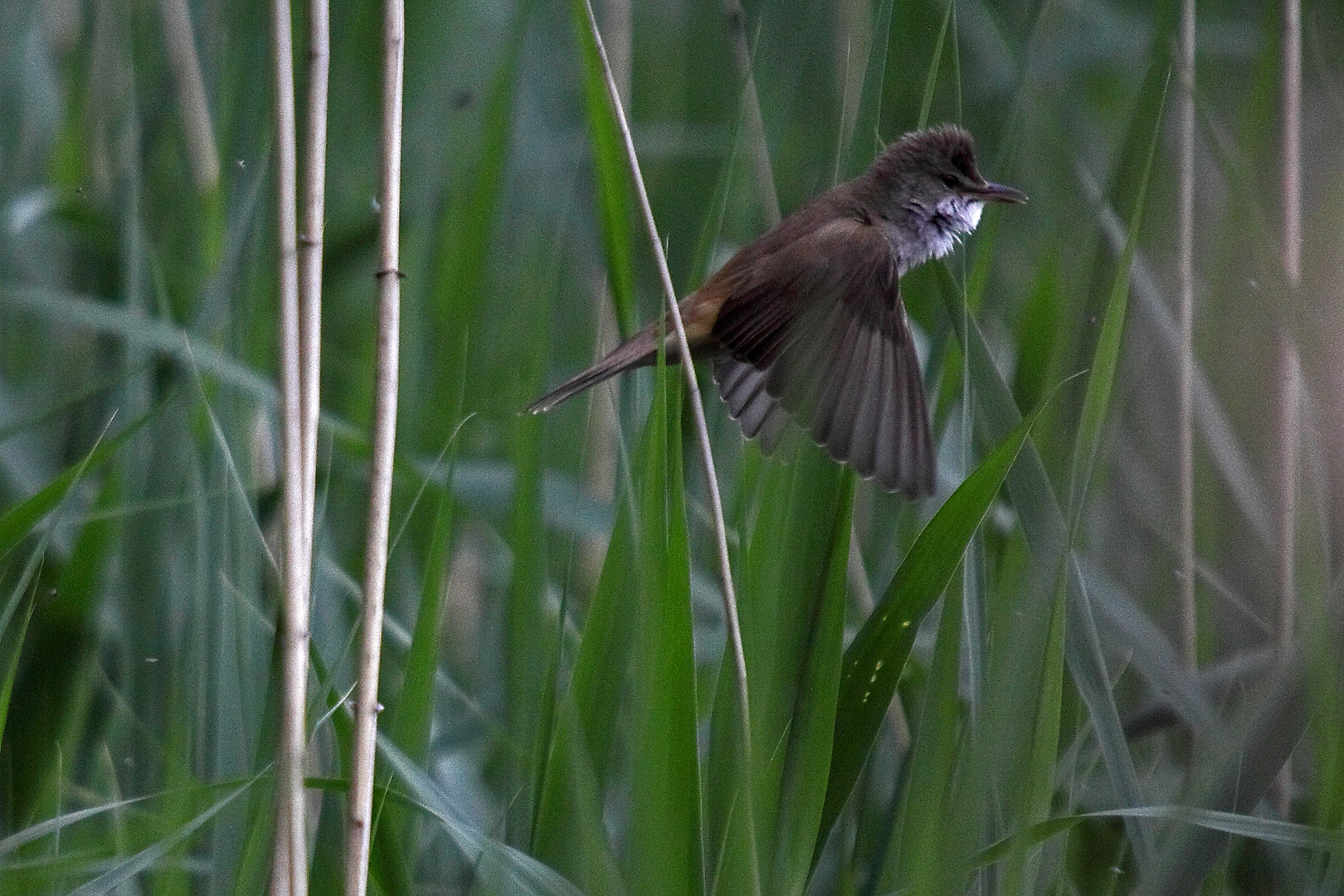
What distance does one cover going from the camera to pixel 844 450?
130 centimetres

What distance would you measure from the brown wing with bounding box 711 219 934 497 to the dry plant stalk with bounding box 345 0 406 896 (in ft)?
1.29

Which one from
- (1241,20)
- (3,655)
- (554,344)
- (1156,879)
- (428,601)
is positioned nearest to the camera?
(1156,879)

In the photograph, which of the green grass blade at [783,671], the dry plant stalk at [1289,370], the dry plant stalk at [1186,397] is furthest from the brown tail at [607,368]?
the dry plant stalk at [1289,370]

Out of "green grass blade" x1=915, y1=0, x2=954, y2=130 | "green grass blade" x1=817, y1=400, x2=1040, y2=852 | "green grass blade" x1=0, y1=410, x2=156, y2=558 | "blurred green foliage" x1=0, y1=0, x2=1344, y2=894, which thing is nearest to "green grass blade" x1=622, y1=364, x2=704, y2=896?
"blurred green foliage" x1=0, y1=0, x2=1344, y2=894

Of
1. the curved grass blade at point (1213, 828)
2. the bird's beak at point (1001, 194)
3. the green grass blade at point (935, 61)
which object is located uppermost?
the green grass blade at point (935, 61)

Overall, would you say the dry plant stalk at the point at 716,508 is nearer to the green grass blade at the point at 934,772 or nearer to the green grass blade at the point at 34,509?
the green grass blade at the point at 934,772

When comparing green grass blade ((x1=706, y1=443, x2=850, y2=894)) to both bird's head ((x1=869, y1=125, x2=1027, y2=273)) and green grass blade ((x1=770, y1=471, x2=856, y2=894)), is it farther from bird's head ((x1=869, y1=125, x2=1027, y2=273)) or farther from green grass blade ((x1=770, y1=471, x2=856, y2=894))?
bird's head ((x1=869, y1=125, x2=1027, y2=273))

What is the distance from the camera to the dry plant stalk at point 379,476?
1.17 meters

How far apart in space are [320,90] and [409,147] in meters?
1.28

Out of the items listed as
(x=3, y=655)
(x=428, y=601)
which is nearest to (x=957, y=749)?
(x=428, y=601)

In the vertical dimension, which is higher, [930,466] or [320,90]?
[320,90]

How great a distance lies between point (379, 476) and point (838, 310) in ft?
1.94

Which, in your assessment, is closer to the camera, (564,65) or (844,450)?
(844,450)

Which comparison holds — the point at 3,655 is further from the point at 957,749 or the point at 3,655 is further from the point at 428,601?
the point at 957,749
